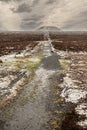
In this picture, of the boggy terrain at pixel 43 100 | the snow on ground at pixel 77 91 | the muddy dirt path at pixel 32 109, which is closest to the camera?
the muddy dirt path at pixel 32 109

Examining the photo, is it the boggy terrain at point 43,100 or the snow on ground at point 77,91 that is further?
the snow on ground at point 77,91

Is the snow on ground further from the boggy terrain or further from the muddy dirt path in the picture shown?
the muddy dirt path

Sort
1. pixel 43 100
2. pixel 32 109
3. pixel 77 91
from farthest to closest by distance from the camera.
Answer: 1. pixel 77 91
2. pixel 43 100
3. pixel 32 109

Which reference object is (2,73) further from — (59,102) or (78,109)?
(78,109)

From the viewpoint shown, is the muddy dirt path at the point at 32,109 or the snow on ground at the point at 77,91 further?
the snow on ground at the point at 77,91

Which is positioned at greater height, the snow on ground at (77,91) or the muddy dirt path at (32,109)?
the muddy dirt path at (32,109)

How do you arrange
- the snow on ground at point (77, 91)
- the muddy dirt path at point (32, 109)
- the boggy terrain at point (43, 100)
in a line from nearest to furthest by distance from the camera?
the muddy dirt path at point (32, 109)
the boggy terrain at point (43, 100)
the snow on ground at point (77, 91)

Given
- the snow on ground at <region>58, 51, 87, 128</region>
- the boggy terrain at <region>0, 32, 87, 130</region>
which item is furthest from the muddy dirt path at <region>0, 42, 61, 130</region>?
the snow on ground at <region>58, 51, 87, 128</region>

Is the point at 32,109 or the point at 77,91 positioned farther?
the point at 77,91

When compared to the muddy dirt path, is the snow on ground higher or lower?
lower

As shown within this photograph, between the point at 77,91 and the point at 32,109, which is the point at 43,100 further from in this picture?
the point at 77,91

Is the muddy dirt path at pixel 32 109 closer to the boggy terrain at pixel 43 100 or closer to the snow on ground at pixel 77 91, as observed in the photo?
the boggy terrain at pixel 43 100

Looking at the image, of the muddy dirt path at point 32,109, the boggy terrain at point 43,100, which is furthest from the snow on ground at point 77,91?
the muddy dirt path at point 32,109

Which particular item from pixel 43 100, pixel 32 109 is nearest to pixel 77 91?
pixel 43 100
